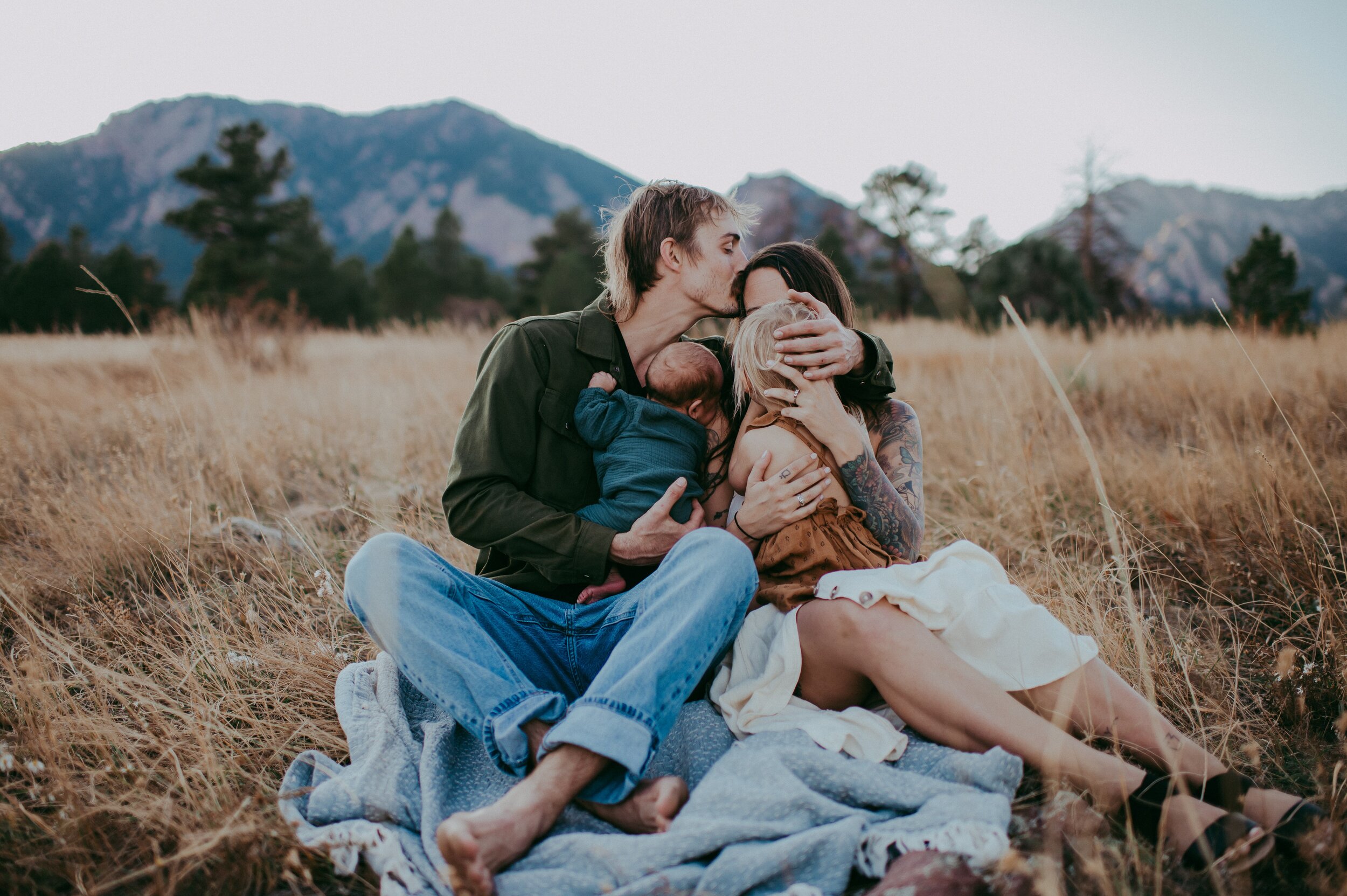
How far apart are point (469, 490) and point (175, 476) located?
2.96 meters

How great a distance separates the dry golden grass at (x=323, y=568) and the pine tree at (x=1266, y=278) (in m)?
8.92

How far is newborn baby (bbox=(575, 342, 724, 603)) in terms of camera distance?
2.29 meters

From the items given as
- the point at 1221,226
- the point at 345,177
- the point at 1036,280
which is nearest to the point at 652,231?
the point at 1221,226

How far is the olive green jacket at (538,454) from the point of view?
2158 millimetres

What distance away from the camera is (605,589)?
2.18 meters

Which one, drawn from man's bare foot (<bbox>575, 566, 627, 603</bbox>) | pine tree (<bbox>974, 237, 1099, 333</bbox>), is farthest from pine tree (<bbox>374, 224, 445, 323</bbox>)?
man's bare foot (<bbox>575, 566, 627, 603</bbox>)

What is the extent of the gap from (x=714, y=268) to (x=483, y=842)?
2144 mm

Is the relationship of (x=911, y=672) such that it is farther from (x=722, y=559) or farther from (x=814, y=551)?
(x=722, y=559)

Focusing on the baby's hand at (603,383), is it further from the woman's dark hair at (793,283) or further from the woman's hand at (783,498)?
the woman's hand at (783,498)

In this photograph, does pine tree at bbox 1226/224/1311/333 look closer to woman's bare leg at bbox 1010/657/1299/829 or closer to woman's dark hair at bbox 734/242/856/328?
woman's dark hair at bbox 734/242/856/328

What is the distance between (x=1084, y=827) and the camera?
4.78ft

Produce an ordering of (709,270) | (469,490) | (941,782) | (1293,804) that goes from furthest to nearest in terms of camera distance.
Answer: (709,270) → (469,490) → (941,782) → (1293,804)

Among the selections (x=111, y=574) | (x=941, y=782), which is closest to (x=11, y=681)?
(x=111, y=574)

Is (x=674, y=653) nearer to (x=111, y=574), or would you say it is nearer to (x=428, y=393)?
(x=111, y=574)
